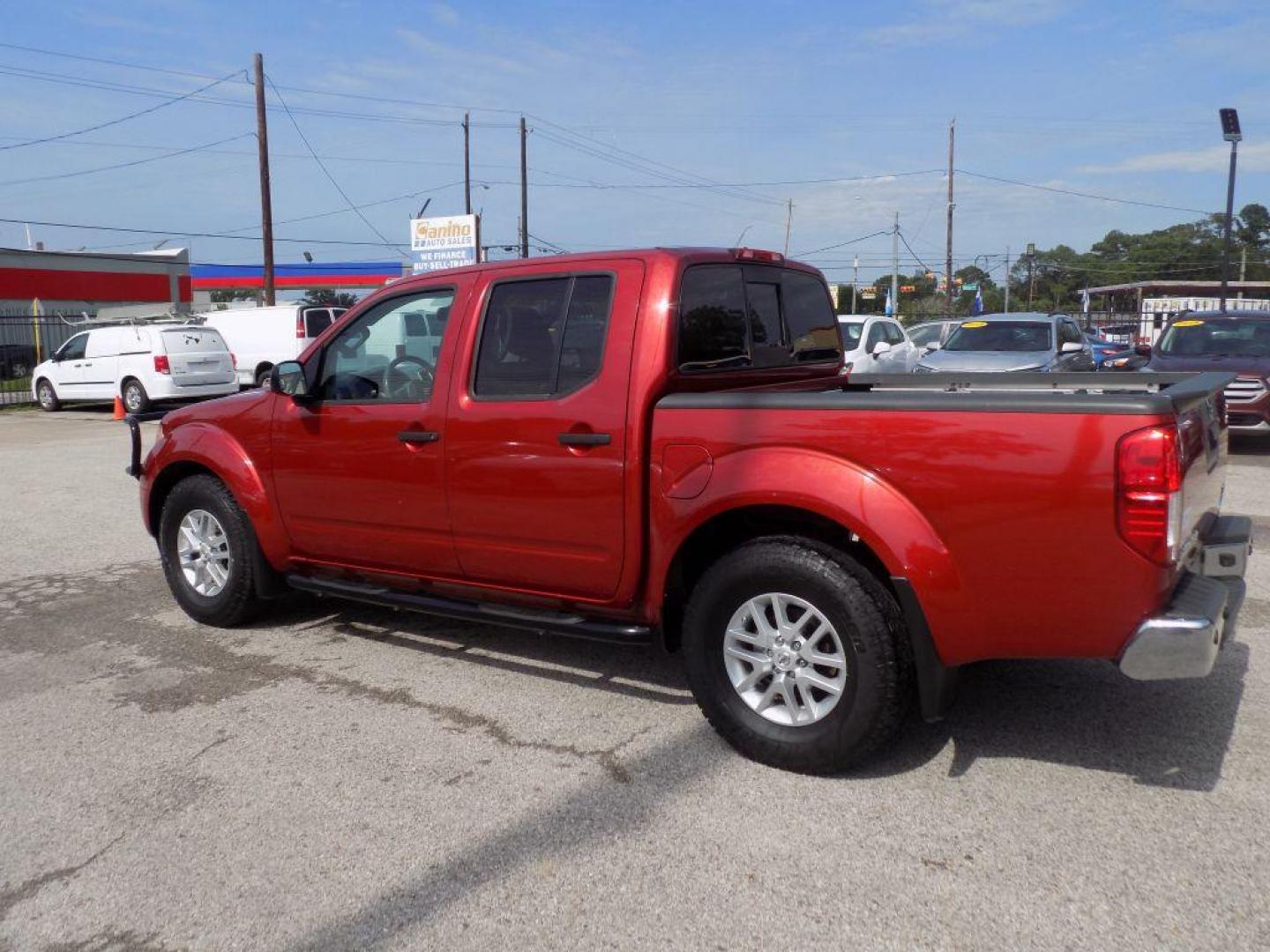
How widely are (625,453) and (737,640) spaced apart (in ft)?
2.70

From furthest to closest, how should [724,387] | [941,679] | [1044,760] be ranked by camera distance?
[724,387] < [1044,760] < [941,679]

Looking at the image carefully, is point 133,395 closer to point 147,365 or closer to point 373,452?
point 147,365

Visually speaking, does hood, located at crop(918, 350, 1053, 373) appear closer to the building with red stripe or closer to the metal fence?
the metal fence

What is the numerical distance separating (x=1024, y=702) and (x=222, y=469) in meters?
4.04

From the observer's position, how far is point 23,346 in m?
34.0

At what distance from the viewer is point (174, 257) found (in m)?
48.4

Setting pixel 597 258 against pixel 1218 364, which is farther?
pixel 1218 364

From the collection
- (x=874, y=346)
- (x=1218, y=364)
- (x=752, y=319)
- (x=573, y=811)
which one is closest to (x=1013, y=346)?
(x=874, y=346)

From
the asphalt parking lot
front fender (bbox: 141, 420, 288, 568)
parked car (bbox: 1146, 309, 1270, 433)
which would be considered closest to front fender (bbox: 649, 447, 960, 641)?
the asphalt parking lot

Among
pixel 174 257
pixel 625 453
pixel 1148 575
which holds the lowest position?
pixel 1148 575

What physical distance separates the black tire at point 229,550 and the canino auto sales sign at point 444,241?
1255 inches

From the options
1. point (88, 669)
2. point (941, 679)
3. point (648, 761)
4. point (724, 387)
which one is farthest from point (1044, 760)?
point (88, 669)

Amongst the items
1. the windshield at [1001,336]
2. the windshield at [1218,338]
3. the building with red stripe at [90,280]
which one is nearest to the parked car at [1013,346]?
the windshield at [1001,336]

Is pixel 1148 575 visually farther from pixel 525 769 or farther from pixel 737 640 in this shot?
pixel 525 769
